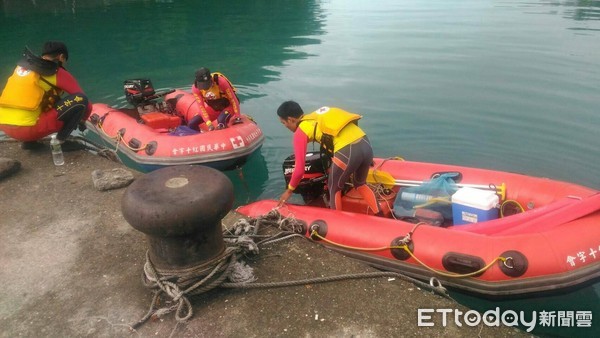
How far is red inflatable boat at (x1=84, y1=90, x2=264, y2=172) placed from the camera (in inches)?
237

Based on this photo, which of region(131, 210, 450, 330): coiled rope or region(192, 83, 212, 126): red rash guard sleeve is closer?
region(131, 210, 450, 330): coiled rope

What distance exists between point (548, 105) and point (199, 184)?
8050mm

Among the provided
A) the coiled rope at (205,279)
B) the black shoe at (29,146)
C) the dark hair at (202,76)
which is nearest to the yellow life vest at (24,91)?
the black shoe at (29,146)

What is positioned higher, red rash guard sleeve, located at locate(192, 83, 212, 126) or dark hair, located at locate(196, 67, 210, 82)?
dark hair, located at locate(196, 67, 210, 82)

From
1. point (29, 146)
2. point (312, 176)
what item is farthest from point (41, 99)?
point (312, 176)

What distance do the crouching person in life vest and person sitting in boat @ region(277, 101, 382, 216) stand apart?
105 inches

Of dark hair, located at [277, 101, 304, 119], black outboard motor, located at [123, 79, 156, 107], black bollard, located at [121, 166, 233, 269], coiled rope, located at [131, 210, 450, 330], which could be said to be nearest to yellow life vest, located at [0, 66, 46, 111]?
black outboard motor, located at [123, 79, 156, 107]

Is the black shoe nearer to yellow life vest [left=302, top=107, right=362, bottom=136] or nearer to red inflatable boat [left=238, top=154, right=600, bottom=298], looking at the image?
red inflatable boat [left=238, top=154, right=600, bottom=298]

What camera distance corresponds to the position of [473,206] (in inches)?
164

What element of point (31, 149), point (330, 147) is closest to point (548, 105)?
point (330, 147)

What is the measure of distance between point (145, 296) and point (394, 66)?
10.0m

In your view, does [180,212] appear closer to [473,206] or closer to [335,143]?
[335,143]

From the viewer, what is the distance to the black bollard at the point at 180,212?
8.75ft

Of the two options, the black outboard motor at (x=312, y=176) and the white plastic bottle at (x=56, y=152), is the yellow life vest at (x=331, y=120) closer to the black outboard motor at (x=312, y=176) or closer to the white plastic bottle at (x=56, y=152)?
the black outboard motor at (x=312, y=176)
